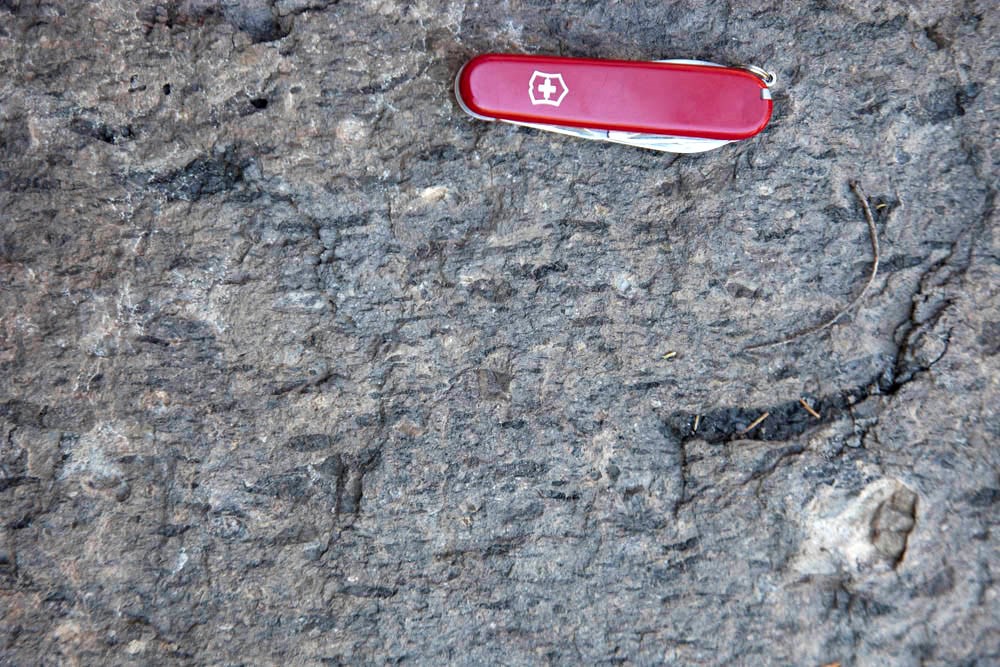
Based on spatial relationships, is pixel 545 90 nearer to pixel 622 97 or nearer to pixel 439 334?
pixel 622 97

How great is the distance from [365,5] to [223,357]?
2.07 feet

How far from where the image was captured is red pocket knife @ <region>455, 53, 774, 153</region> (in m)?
1.19

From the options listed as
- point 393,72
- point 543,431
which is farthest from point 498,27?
point 543,431

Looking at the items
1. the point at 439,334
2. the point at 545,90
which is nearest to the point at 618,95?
the point at 545,90

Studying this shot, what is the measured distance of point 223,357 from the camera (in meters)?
1.21

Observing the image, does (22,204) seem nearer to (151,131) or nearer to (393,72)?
(151,131)

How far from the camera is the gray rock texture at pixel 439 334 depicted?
118 cm

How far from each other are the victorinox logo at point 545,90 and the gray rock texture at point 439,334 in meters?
0.07

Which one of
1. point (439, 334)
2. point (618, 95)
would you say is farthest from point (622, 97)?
point (439, 334)

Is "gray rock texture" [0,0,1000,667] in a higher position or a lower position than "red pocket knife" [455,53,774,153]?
lower

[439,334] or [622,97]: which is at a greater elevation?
[622,97]

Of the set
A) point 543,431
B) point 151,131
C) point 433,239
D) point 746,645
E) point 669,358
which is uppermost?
point 151,131

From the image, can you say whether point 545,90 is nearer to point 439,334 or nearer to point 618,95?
point 618,95

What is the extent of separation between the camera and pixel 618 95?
121 centimetres
